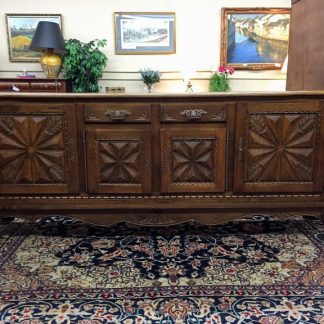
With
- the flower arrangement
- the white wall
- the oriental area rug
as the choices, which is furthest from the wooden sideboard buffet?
the white wall

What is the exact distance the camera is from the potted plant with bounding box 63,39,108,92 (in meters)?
3.02

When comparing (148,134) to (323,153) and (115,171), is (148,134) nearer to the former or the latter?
(115,171)

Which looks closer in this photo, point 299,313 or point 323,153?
point 299,313

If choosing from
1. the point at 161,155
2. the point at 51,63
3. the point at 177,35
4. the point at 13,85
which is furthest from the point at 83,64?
the point at 161,155

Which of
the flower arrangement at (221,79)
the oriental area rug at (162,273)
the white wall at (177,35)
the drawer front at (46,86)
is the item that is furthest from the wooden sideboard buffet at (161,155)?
the white wall at (177,35)

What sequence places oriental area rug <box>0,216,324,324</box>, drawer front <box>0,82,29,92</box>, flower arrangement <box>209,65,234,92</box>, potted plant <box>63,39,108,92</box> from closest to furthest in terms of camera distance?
oriental area rug <box>0,216,324,324</box>
drawer front <box>0,82,29,92</box>
potted plant <box>63,39,108,92</box>
flower arrangement <box>209,65,234,92</box>

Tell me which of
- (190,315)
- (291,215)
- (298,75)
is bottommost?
(190,315)

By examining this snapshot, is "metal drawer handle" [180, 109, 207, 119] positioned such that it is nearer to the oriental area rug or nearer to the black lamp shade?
the oriental area rug

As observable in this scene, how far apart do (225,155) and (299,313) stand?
2.23 feet

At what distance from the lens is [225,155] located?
1484 mm

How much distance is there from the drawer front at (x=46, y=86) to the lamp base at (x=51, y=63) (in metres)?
0.17

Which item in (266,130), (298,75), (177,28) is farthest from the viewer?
(177,28)

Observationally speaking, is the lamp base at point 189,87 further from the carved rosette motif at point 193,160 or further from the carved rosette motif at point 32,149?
the carved rosette motif at point 32,149

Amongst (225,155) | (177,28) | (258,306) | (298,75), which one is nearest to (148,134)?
(225,155)
